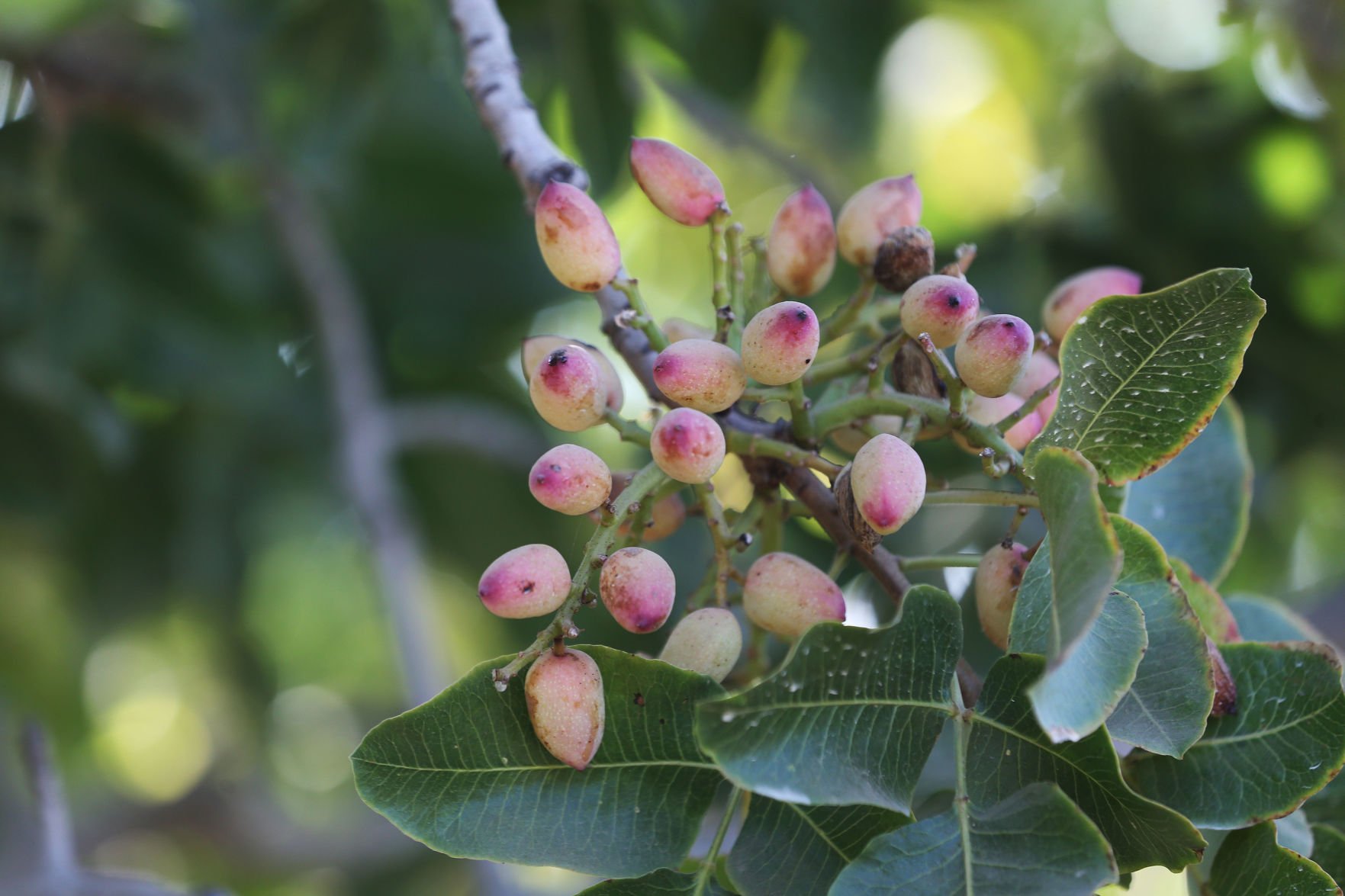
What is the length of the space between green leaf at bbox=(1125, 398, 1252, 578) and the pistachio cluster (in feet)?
0.63

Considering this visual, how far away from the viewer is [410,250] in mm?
2182

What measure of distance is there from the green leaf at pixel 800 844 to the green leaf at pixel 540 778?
0.03 meters

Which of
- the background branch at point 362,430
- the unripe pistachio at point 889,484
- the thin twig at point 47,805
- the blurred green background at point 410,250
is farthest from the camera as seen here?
the blurred green background at point 410,250

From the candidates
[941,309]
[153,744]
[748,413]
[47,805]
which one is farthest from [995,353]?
[153,744]

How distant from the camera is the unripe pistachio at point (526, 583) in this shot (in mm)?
617

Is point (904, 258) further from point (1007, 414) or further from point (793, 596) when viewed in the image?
point (793, 596)

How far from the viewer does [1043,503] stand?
59cm

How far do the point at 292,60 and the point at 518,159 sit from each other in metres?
1.07

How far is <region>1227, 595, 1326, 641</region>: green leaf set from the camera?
2.91 feet

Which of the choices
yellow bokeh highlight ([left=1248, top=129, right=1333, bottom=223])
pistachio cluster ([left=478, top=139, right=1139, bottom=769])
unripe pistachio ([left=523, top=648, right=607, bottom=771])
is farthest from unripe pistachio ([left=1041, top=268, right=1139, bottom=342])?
yellow bokeh highlight ([left=1248, top=129, right=1333, bottom=223])

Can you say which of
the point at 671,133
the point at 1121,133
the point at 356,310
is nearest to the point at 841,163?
the point at 671,133

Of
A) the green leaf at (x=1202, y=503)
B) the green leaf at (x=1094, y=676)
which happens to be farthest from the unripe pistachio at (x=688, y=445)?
the green leaf at (x=1202, y=503)

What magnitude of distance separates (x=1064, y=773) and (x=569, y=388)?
1.11 ft

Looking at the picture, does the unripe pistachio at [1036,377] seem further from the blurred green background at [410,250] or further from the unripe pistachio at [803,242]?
the blurred green background at [410,250]
